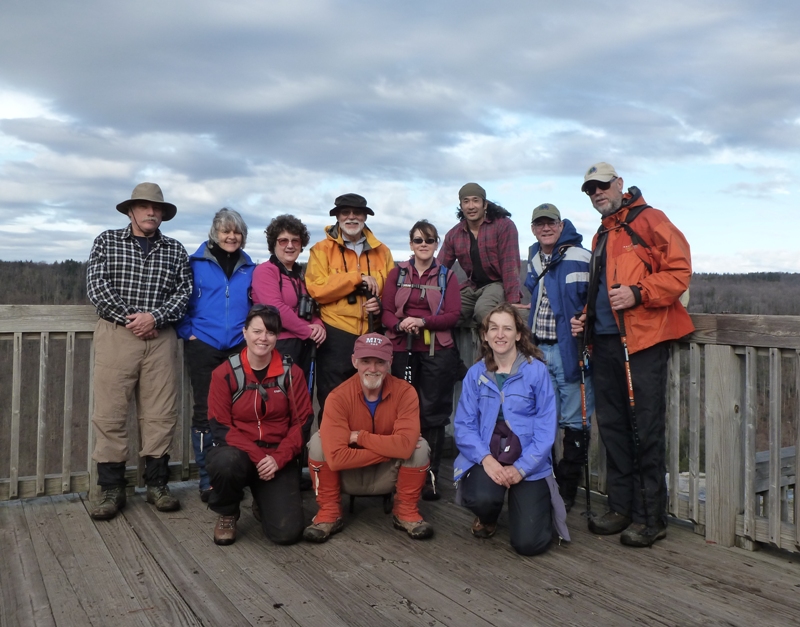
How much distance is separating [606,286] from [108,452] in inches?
126

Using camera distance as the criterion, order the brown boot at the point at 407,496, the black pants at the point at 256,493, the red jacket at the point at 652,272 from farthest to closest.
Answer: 1. the brown boot at the point at 407,496
2. the black pants at the point at 256,493
3. the red jacket at the point at 652,272

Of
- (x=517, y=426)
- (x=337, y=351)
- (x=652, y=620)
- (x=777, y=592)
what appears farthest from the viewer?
(x=337, y=351)

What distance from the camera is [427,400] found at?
4844mm

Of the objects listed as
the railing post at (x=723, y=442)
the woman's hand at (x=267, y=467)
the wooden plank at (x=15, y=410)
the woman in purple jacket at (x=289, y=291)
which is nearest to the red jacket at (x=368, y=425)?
the woman's hand at (x=267, y=467)

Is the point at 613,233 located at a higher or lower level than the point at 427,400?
higher

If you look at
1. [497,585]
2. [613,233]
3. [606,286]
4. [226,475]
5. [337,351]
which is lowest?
[497,585]

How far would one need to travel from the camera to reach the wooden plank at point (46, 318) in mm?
4582

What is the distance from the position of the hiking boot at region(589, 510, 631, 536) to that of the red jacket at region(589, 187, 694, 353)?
0.99 meters

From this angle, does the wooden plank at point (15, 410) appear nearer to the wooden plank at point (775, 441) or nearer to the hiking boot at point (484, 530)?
the hiking boot at point (484, 530)

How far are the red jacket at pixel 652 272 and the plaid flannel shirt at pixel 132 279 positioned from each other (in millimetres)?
2708

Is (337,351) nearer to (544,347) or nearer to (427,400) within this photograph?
(427,400)

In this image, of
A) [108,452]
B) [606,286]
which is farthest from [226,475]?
[606,286]

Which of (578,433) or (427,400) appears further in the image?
(427,400)

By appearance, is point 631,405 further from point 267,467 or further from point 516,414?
point 267,467
